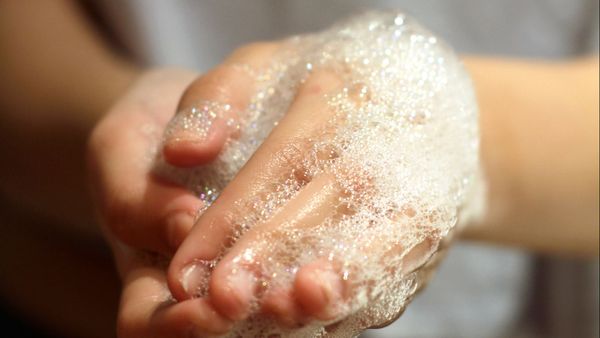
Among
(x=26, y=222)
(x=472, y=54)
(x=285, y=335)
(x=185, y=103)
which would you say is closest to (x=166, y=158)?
(x=185, y=103)

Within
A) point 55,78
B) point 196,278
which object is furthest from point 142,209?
point 55,78

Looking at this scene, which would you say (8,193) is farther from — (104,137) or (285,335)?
(285,335)

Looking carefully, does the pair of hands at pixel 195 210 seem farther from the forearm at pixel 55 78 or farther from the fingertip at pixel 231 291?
the forearm at pixel 55 78

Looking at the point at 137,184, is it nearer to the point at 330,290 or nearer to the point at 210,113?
the point at 210,113

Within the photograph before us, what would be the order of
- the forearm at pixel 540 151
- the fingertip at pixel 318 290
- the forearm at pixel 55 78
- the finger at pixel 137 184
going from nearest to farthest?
1. the fingertip at pixel 318 290
2. the finger at pixel 137 184
3. the forearm at pixel 540 151
4. the forearm at pixel 55 78

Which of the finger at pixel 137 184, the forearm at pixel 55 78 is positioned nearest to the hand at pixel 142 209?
the finger at pixel 137 184

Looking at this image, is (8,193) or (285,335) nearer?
(285,335)
